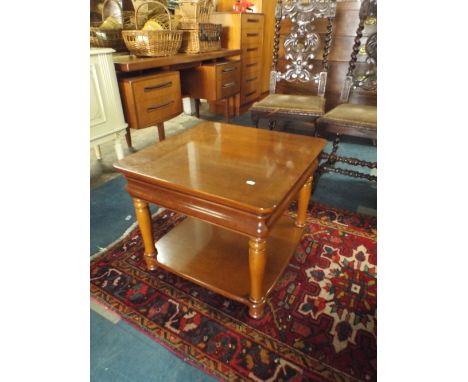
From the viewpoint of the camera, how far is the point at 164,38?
206 centimetres

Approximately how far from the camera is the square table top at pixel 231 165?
84cm

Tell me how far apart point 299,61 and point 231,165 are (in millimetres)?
1584

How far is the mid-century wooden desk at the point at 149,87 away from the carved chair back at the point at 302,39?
29.3 inches

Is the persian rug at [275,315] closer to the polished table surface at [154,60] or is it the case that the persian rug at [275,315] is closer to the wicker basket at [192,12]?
the polished table surface at [154,60]

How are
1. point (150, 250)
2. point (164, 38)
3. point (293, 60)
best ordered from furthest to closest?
point (293, 60) → point (164, 38) → point (150, 250)

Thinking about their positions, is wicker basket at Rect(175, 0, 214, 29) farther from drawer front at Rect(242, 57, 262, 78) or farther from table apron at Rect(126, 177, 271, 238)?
table apron at Rect(126, 177, 271, 238)

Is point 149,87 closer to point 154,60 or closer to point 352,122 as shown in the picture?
point 154,60

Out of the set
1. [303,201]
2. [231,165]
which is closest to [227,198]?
[231,165]
